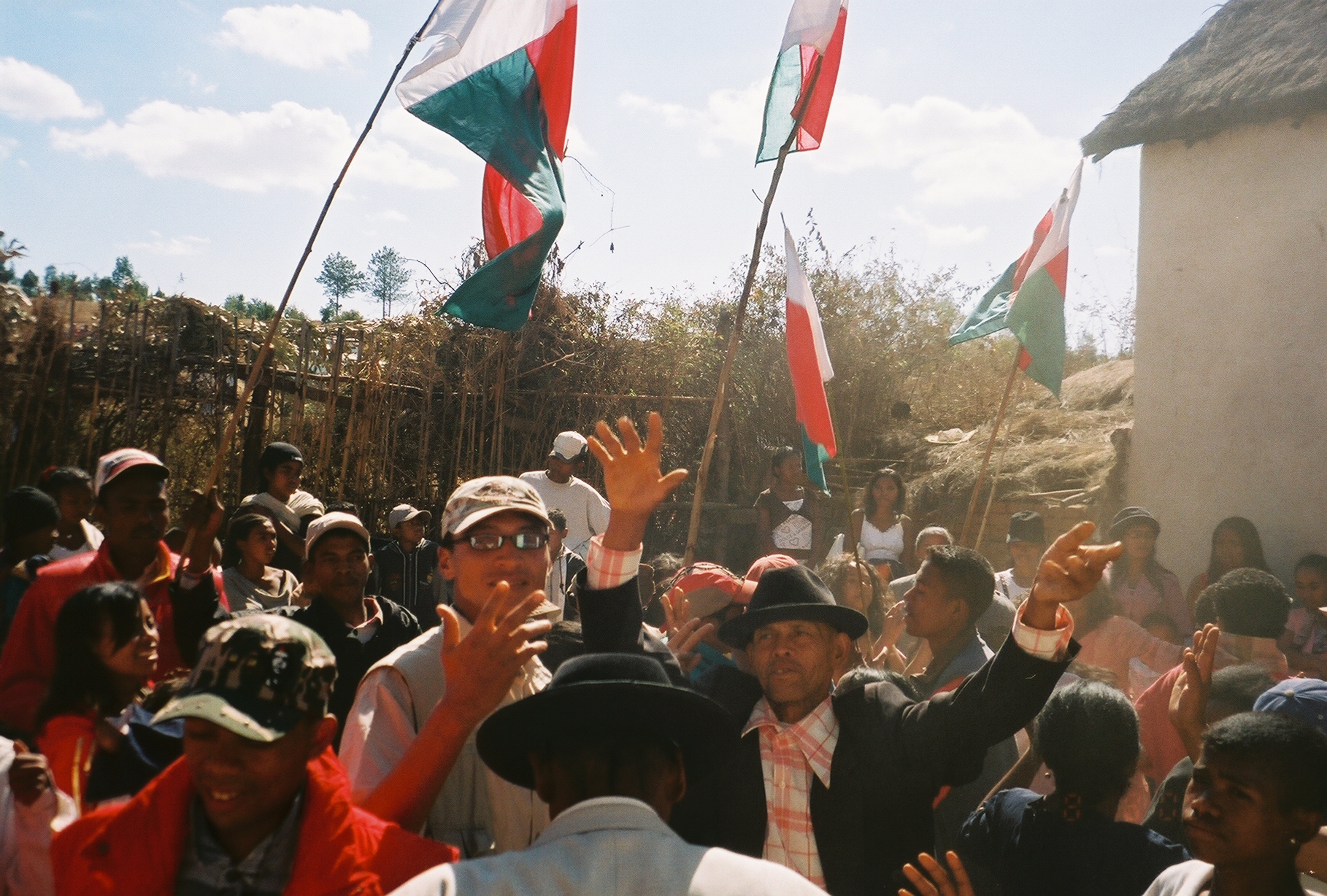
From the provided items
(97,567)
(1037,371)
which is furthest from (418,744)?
(1037,371)

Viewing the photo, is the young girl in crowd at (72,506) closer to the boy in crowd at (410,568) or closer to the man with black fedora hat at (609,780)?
the boy in crowd at (410,568)

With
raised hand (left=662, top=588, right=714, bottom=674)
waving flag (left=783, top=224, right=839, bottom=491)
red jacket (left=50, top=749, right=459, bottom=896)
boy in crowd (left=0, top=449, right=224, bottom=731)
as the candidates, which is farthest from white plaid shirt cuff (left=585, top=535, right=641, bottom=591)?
waving flag (left=783, top=224, right=839, bottom=491)

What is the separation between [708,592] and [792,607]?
134 centimetres

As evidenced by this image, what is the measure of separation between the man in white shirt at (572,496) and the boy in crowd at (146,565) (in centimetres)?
353

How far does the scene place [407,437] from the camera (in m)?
9.95

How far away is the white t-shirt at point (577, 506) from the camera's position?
743 centimetres

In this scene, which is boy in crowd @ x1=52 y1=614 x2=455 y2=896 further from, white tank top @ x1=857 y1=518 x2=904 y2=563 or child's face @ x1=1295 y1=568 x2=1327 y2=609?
white tank top @ x1=857 y1=518 x2=904 y2=563

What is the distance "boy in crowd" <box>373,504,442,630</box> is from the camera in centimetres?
703

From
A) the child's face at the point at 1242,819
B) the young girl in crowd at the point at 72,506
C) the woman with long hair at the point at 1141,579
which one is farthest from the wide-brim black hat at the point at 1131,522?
the young girl in crowd at the point at 72,506

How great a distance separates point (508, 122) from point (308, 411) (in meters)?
5.12

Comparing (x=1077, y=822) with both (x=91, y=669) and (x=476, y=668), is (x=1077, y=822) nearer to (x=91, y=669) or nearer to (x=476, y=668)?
(x=476, y=668)

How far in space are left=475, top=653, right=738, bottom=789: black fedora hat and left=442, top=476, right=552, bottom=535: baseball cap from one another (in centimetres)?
76

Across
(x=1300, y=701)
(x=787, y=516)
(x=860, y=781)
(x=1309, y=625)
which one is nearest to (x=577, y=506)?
(x=787, y=516)

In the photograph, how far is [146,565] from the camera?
3771mm
